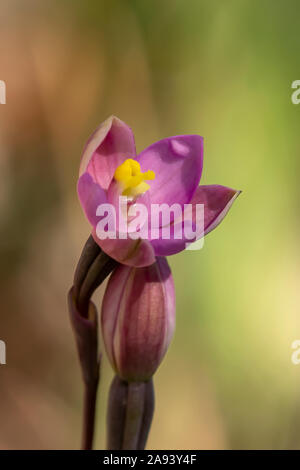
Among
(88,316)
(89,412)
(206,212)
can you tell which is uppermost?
(206,212)

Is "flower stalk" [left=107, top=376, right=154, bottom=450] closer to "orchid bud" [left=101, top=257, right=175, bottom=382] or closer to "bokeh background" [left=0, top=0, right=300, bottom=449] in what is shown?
"orchid bud" [left=101, top=257, right=175, bottom=382]

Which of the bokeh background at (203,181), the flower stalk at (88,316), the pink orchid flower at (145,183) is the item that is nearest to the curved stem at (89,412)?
the flower stalk at (88,316)

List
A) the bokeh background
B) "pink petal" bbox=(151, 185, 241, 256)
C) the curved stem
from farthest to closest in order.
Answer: the bokeh background
the curved stem
"pink petal" bbox=(151, 185, 241, 256)

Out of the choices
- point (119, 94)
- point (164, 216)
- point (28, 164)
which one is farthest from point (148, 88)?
point (164, 216)

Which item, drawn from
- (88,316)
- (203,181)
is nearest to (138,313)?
(88,316)

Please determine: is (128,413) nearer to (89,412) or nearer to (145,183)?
(89,412)

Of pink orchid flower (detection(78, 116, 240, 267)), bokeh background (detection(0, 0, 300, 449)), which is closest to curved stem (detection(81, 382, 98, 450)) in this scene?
pink orchid flower (detection(78, 116, 240, 267))
